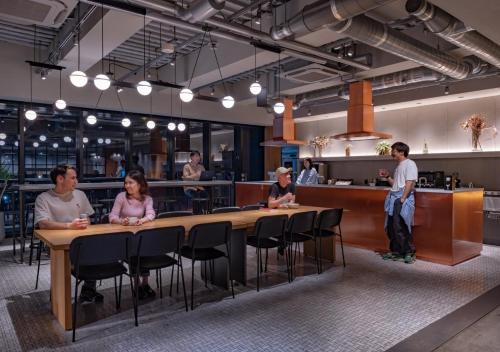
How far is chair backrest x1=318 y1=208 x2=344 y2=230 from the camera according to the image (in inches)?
184

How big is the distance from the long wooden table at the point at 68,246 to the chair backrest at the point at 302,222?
1.45 ft

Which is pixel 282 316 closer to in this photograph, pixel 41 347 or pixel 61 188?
pixel 41 347

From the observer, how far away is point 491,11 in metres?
3.68

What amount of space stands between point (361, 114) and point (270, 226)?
3.04 meters

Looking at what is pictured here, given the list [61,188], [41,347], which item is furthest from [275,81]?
[41,347]

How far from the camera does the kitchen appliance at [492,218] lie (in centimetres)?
662

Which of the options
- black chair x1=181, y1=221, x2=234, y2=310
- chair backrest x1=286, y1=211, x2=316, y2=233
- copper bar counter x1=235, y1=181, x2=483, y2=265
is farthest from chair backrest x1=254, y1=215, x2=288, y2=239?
copper bar counter x1=235, y1=181, x2=483, y2=265

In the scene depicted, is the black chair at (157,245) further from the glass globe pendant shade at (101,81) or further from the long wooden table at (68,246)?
the glass globe pendant shade at (101,81)

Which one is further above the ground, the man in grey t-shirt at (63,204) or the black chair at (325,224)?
the man in grey t-shirt at (63,204)

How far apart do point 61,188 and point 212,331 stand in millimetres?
2059

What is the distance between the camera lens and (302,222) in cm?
445

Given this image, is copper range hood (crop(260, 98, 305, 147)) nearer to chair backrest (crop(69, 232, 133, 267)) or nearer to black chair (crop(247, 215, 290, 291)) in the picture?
black chair (crop(247, 215, 290, 291))

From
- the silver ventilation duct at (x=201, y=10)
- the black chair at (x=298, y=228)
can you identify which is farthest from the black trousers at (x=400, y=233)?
the silver ventilation duct at (x=201, y=10)

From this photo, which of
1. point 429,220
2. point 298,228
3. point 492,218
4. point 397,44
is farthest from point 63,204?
point 492,218
